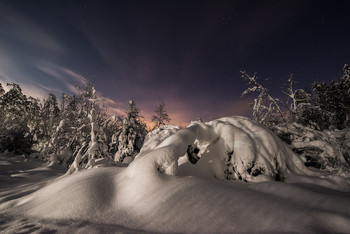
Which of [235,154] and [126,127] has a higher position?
[126,127]

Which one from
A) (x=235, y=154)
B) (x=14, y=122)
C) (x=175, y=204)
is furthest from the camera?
(x=14, y=122)

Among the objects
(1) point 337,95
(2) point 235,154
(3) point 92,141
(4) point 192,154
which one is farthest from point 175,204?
(1) point 337,95

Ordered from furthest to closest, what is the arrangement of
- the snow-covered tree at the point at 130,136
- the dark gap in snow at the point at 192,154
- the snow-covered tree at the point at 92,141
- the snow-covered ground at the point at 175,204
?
the snow-covered tree at the point at 130,136, the snow-covered tree at the point at 92,141, the dark gap in snow at the point at 192,154, the snow-covered ground at the point at 175,204

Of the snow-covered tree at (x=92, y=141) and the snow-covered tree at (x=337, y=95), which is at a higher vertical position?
the snow-covered tree at (x=337, y=95)

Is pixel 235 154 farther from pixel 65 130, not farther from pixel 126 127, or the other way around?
pixel 126 127

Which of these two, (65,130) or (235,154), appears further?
(65,130)

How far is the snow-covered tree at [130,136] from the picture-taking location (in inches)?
546

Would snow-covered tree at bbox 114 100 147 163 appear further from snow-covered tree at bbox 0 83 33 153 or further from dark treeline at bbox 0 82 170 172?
snow-covered tree at bbox 0 83 33 153

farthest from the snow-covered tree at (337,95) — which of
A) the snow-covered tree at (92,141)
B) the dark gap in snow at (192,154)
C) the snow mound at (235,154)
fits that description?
the snow-covered tree at (92,141)

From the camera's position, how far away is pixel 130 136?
1410 cm

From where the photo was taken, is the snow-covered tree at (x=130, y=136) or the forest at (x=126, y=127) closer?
the forest at (x=126, y=127)

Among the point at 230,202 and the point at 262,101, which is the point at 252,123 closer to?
the point at 230,202

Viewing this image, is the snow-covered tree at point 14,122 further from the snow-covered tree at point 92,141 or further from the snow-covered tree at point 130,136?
the snow-covered tree at point 92,141

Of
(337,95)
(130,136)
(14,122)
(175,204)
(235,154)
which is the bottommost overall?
(175,204)
